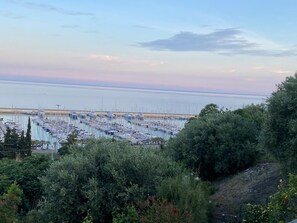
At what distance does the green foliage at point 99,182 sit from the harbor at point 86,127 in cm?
4417

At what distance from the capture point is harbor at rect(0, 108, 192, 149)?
68.6m

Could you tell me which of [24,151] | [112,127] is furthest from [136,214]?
[112,127]

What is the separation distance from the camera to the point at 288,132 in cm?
1379

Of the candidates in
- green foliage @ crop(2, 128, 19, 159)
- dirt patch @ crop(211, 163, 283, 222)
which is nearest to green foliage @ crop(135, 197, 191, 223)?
dirt patch @ crop(211, 163, 283, 222)

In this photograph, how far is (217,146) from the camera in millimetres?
18844

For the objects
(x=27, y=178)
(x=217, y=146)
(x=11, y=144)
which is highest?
(x=217, y=146)

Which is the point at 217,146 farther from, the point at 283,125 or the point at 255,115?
the point at 283,125

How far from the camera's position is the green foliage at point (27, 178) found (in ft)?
65.7

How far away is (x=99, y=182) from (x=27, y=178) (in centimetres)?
1050

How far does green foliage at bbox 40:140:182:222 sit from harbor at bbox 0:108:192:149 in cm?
4417

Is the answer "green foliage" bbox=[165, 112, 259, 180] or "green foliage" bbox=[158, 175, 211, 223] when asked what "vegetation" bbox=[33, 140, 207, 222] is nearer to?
"green foliage" bbox=[158, 175, 211, 223]

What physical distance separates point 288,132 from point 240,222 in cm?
389

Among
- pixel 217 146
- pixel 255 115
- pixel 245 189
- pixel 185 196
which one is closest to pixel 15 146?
pixel 255 115

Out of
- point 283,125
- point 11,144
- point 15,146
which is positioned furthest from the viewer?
point 15,146
